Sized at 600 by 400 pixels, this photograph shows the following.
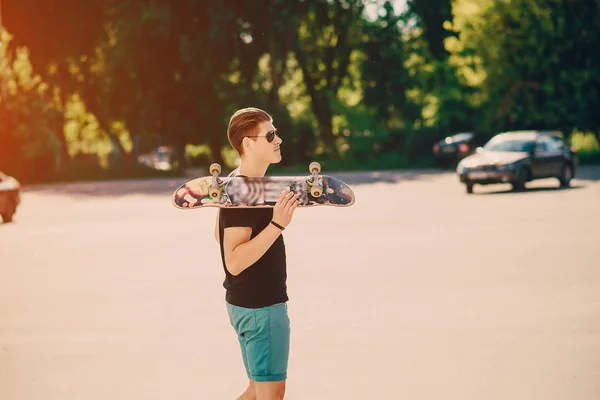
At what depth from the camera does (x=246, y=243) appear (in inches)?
152

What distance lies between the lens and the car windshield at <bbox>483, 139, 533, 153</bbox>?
28.5 metres

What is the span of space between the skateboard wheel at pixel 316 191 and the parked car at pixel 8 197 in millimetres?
18506

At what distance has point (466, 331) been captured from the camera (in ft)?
26.5

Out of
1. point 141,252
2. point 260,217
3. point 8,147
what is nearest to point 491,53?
point 8,147

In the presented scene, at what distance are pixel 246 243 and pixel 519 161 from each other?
2461 centimetres

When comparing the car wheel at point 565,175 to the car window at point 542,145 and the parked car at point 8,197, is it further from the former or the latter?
the parked car at point 8,197

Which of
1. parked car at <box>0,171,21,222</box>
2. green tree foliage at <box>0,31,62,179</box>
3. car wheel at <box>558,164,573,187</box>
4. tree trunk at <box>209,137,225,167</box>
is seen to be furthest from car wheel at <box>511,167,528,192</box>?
green tree foliage at <box>0,31,62,179</box>


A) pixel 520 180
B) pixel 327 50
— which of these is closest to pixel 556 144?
pixel 520 180

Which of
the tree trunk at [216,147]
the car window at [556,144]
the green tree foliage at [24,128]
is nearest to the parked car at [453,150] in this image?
the tree trunk at [216,147]

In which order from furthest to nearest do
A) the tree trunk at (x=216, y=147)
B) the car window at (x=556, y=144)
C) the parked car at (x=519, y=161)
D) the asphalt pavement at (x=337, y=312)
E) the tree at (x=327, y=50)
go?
the tree at (x=327, y=50)
the tree trunk at (x=216, y=147)
the car window at (x=556, y=144)
the parked car at (x=519, y=161)
the asphalt pavement at (x=337, y=312)

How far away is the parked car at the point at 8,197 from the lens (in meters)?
21.4

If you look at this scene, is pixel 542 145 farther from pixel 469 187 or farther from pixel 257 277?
pixel 257 277

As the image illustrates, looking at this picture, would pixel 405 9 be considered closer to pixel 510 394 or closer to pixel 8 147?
pixel 8 147

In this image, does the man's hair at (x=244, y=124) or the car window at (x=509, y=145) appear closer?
the man's hair at (x=244, y=124)
